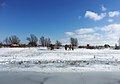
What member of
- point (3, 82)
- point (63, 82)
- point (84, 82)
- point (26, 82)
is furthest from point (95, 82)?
point (3, 82)

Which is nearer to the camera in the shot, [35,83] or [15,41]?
[35,83]

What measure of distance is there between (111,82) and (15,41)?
395ft

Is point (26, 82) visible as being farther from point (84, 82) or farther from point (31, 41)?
point (31, 41)

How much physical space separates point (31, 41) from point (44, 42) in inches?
286

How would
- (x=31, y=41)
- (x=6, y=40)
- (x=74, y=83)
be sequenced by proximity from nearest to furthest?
(x=74, y=83) < (x=31, y=41) < (x=6, y=40)

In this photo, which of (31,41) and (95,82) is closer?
(95,82)

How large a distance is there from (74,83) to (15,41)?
120 meters

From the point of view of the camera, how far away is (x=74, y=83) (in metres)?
11.0

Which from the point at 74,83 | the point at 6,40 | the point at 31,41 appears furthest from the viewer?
the point at 6,40

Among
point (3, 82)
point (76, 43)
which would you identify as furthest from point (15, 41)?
point (3, 82)

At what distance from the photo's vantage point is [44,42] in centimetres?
12488

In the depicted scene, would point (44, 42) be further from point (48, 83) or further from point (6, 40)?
point (48, 83)

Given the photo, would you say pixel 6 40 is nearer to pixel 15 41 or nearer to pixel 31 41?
pixel 15 41

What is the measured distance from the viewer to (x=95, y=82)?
36.9 feet
